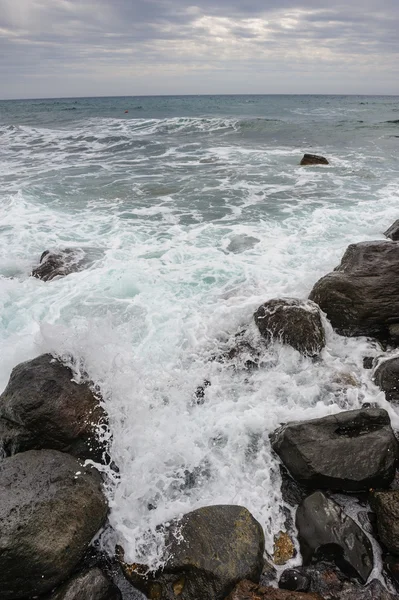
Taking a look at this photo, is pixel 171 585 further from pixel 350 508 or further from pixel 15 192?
pixel 15 192

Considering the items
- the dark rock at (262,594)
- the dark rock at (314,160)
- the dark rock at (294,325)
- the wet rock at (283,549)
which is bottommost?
the wet rock at (283,549)

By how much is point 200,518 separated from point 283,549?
2.77 ft

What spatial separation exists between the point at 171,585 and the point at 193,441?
1.64 metres

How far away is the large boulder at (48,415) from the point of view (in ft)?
15.0

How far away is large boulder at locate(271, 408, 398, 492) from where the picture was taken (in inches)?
164

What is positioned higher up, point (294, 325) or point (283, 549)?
point (294, 325)

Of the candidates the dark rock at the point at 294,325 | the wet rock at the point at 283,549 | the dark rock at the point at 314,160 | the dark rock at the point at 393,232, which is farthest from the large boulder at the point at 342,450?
the dark rock at the point at 314,160

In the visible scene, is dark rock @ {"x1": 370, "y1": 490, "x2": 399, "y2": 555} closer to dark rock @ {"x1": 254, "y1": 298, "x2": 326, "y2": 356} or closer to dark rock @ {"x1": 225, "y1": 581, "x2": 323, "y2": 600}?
dark rock @ {"x1": 225, "y1": 581, "x2": 323, "y2": 600}

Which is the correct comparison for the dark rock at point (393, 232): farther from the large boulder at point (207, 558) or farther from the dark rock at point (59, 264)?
the large boulder at point (207, 558)

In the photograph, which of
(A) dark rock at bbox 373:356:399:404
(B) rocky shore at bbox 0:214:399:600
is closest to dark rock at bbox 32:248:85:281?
(B) rocky shore at bbox 0:214:399:600

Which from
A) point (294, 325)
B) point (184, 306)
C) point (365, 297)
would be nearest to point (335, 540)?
point (294, 325)

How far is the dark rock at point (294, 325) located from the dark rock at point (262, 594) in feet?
11.0

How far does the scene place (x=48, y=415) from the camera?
4.61 metres

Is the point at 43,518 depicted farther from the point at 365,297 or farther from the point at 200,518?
the point at 365,297
